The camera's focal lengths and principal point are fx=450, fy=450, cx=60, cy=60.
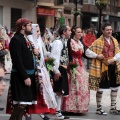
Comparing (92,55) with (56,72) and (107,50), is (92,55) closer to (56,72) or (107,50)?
(107,50)

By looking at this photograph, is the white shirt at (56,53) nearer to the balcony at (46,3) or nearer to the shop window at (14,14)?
the shop window at (14,14)

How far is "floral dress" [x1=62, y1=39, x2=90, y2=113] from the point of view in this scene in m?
8.40

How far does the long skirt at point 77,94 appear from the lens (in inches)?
332

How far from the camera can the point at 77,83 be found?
8.45m

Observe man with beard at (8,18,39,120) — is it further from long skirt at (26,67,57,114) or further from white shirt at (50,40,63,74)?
white shirt at (50,40,63,74)

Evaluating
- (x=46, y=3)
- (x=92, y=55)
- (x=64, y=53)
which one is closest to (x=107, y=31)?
(x=92, y=55)

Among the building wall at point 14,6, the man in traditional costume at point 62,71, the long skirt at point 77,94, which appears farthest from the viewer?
the building wall at point 14,6

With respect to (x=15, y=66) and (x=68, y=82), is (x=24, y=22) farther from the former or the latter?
(x=68, y=82)

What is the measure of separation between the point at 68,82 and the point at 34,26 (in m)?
1.69

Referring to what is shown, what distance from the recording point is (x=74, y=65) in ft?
26.9

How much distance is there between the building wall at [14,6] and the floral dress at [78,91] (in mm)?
23066

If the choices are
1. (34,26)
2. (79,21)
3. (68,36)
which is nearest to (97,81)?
(68,36)

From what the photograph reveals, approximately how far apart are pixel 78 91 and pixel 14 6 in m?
24.8


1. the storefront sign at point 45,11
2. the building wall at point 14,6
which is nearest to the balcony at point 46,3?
the storefront sign at point 45,11
